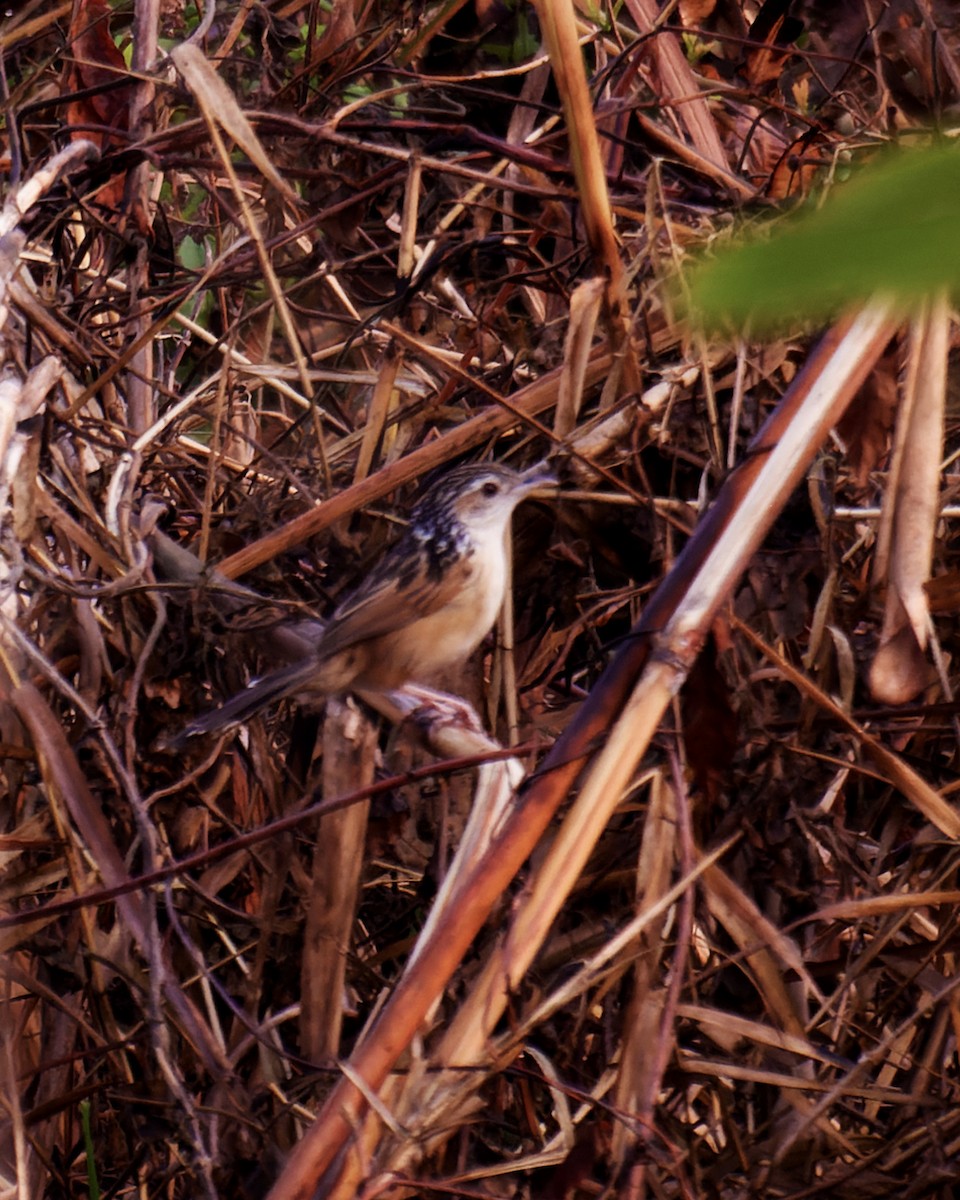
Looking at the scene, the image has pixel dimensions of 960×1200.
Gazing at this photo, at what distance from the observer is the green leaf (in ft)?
1.42

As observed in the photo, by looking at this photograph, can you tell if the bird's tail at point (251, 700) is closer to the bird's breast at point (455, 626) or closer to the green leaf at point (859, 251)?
the bird's breast at point (455, 626)

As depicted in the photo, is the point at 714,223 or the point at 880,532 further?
the point at 714,223

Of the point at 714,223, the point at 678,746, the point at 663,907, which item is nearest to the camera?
the point at 663,907

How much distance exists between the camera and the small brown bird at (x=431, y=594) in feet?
11.6

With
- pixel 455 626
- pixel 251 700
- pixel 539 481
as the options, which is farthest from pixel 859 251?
pixel 455 626

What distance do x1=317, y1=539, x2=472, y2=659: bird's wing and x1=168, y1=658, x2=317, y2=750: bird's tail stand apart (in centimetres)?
17

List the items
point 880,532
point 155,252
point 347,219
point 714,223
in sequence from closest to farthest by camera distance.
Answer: point 880,532 < point 714,223 < point 347,219 < point 155,252

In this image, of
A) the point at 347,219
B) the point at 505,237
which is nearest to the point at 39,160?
the point at 347,219

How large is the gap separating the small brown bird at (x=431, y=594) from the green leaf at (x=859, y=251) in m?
2.94

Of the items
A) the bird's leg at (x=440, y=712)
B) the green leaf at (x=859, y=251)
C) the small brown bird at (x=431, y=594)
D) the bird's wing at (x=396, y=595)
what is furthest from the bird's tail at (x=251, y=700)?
the green leaf at (x=859, y=251)

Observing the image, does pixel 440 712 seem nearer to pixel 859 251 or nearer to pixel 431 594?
pixel 431 594

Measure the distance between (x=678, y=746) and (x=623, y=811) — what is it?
502 mm

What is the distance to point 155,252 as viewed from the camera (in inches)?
162

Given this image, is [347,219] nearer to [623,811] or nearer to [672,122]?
[672,122]
